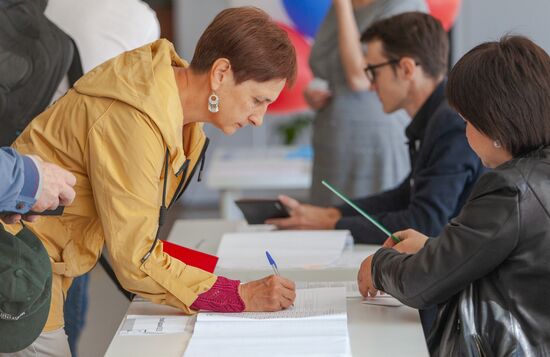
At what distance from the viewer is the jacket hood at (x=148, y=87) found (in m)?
1.70

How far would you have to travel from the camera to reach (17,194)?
55.6 inches

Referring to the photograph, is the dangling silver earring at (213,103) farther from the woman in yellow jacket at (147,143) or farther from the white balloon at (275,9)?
the white balloon at (275,9)

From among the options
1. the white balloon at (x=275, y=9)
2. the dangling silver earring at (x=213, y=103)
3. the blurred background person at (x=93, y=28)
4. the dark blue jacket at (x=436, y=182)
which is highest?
the dangling silver earring at (x=213, y=103)

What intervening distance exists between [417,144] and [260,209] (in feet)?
1.57

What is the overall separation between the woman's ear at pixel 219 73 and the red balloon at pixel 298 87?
9.44ft

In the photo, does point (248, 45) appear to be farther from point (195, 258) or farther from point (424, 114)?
point (424, 114)

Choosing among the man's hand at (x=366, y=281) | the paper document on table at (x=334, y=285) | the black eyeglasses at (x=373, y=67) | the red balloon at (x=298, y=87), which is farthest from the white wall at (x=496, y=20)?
the man's hand at (x=366, y=281)

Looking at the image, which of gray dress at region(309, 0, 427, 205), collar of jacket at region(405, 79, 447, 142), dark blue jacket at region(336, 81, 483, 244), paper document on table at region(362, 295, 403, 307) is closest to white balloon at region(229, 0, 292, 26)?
gray dress at region(309, 0, 427, 205)

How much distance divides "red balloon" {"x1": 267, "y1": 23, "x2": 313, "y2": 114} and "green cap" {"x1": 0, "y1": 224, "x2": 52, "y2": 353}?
3176 millimetres

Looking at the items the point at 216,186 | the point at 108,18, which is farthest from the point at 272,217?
the point at 216,186

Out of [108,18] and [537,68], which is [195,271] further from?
[108,18]

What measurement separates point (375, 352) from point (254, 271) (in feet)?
2.02

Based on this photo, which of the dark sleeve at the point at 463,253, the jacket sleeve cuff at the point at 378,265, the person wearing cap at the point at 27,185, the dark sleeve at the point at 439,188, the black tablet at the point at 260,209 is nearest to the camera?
the person wearing cap at the point at 27,185

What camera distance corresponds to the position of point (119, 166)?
5.51 feet
